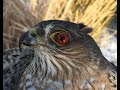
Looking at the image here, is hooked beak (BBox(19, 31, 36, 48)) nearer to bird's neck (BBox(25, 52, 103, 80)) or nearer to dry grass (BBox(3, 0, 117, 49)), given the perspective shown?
bird's neck (BBox(25, 52, 103, 80))

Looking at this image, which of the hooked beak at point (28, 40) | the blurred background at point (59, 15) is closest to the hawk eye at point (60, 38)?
the hooked beak at point (28, 40)

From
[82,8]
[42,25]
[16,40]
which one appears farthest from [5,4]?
[42,25]

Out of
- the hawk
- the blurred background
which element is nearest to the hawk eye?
the hawk

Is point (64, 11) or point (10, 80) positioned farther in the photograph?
point (64, 11)

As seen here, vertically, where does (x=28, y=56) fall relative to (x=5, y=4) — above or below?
below

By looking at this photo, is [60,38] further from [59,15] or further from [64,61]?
[59,15]

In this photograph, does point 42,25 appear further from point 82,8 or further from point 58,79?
point 82,8

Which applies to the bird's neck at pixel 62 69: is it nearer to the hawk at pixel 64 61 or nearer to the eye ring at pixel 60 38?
the hawk at pixel 64 61
